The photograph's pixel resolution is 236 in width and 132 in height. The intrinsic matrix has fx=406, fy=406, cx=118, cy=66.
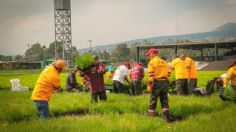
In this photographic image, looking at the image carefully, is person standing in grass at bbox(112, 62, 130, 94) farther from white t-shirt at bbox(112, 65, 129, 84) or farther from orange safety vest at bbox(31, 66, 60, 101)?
orange safety vest at bbox(31, 66, 60, 101)

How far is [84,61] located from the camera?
47.2 ft

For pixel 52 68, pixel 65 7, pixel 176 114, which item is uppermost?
pixel 65 7

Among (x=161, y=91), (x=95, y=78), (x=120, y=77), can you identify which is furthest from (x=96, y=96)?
(x=120, y=77)

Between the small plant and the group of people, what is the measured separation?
18 centimetres

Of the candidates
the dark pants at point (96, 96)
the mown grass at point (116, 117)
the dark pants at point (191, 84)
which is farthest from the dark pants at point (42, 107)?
the dark pants at point (191, 84)

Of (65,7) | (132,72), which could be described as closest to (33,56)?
(65,7)

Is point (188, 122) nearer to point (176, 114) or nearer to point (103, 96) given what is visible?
point (176, 114)

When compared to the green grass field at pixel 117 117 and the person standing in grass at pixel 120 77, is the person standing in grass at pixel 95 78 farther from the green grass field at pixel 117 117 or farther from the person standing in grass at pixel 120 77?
the person standing in grass at pixel 120 77

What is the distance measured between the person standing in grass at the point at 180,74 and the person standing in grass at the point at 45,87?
7.77 meters

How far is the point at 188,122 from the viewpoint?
10.2 m

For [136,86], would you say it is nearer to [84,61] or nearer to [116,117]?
[84,61]

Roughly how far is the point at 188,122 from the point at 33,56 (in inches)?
6178

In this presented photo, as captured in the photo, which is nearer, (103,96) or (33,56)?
(103,96)

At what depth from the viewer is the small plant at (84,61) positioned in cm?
1439
